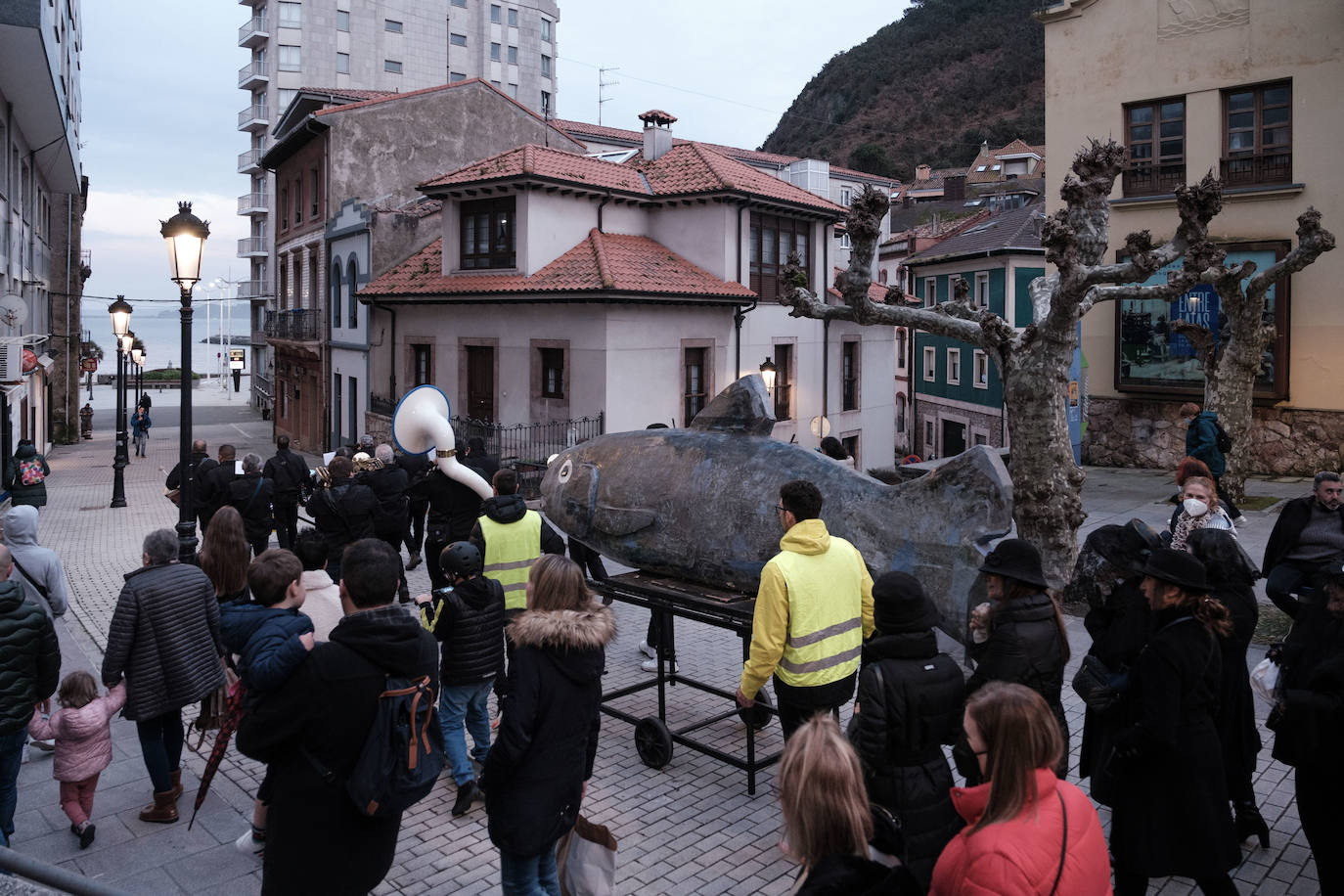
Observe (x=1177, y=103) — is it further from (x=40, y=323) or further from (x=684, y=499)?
(x=40, y=323)

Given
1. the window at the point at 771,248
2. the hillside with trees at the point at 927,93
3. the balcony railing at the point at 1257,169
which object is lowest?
the window at the point at 771,248

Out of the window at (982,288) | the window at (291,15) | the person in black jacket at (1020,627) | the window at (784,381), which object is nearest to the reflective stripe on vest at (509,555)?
the person in black jacket at (1020,627)

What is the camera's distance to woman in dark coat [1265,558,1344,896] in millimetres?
4422

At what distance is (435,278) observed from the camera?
952 inches

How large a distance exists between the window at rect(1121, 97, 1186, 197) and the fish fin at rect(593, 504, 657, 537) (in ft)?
65.0

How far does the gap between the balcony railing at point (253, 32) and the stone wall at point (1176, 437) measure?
170 feet

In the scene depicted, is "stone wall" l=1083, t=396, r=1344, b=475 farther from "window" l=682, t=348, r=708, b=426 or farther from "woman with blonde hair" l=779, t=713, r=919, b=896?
"woman with blonde hair" l=779, t=713, r=919, b=896

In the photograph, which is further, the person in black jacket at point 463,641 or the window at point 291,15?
the window at point 291,15

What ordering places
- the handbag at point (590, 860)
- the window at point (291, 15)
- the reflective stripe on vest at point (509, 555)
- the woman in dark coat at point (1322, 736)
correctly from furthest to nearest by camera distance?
1. the window at point (291, 15)
2. the reflective stripe on vest at point (509, 555)
3. the handbag at point (590, 860)
4. the woman in dark coat at point (1322, 736)

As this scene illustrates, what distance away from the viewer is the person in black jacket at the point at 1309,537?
7293mm

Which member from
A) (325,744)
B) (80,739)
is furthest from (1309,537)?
(80,739)

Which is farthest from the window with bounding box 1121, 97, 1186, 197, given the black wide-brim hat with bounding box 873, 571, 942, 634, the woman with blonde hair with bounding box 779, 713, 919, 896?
the woman with blonde hair with bounding box 779, 713, 919, 896

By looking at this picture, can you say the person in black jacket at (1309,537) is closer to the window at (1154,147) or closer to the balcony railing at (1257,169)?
the balcony railing at (1257,169)

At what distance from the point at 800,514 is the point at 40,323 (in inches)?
1180
